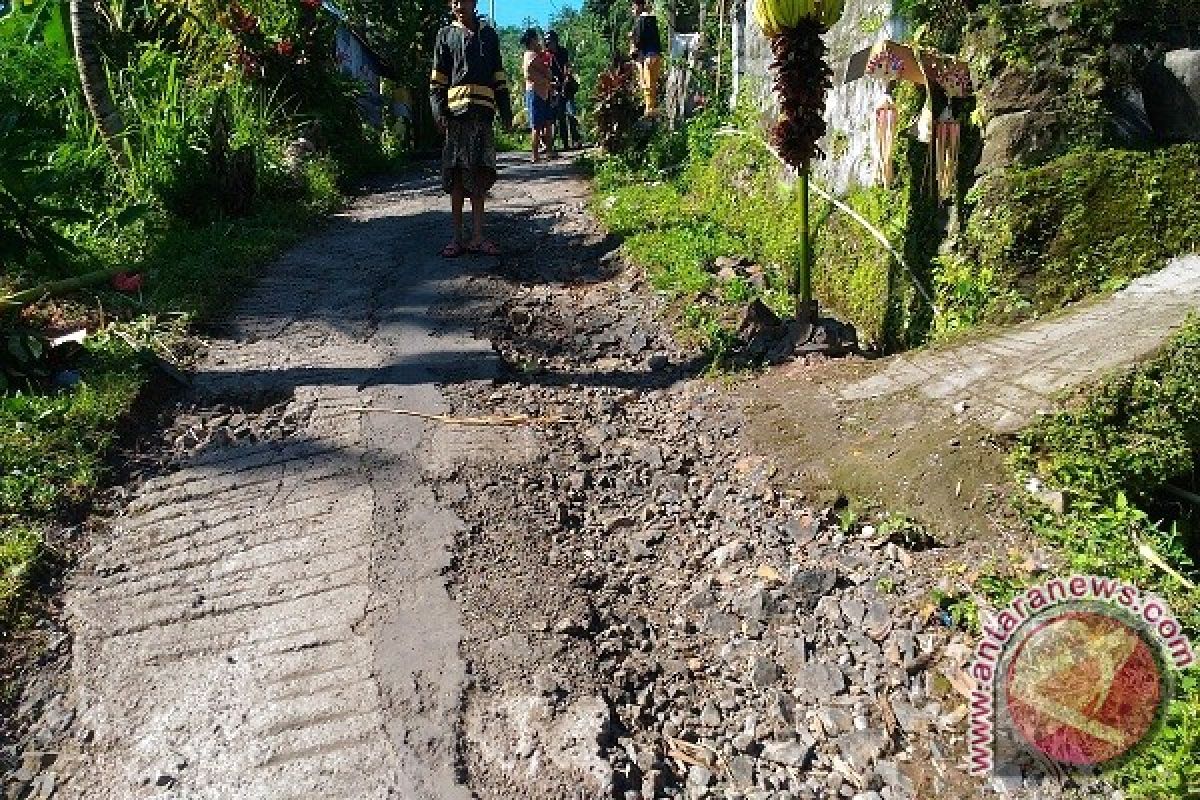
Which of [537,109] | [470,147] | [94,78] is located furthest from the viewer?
[537,109]

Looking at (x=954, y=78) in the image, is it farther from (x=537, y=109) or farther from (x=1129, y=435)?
(x=537, y=109)

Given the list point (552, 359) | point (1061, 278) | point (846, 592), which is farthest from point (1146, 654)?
point (552, 359)

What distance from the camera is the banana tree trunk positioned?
634 cm

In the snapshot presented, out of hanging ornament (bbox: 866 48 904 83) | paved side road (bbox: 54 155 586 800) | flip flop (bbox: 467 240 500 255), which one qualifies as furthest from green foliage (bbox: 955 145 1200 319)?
flip flop (bbox: 467 240 500 255)

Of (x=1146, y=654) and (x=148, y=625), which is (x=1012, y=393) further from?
(x=148, y=625)

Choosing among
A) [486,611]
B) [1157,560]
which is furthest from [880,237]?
[486,611]

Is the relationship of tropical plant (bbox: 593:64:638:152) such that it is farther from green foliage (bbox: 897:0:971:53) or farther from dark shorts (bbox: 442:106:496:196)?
green foliage (bbox: 897:0:971:53)

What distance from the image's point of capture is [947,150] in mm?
3793

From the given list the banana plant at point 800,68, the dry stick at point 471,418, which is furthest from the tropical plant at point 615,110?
the dry stick at point 471,418

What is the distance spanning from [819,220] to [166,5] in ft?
27.0

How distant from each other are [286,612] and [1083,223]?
10.4 feet

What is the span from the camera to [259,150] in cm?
822

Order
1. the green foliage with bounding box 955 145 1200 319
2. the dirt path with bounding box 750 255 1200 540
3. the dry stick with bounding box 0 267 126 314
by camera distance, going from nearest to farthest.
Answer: the dirt path with bounding box 750 255 1200 540 < the green foliage with bounding box 955 145 1200 319 < the dry stick with bounding box 0 267 126 314

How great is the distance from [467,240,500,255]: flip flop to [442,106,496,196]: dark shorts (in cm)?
46
